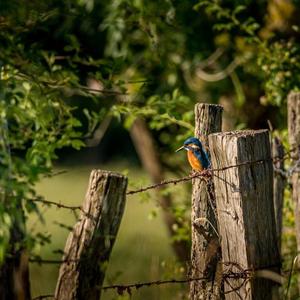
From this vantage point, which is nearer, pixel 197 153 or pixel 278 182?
pixel 197 153

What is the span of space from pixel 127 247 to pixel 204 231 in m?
7.60

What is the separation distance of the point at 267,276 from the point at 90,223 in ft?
2.57

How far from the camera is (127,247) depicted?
1156 cm

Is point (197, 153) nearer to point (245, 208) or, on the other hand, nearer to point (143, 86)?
point (245, 208)

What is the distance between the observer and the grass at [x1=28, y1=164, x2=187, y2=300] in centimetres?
655

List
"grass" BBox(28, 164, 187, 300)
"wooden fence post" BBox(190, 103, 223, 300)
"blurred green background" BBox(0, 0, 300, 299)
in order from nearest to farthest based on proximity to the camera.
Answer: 1. "wooden fence post" BBox(190, 103, 223, 300)
2. "blurred green background" BBox(0, 0, 300, 299)
3. "grass" BBox(28, 164, 187, 300)

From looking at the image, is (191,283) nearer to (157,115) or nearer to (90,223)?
(90,223)

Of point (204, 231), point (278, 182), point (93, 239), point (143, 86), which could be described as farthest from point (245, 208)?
point (278, 182)

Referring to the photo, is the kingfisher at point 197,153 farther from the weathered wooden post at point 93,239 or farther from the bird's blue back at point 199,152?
the weathered wooden post at point 93,239

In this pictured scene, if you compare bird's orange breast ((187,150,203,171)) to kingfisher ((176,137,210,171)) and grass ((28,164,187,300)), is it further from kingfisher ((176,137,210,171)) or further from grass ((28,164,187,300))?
grass ((28,164,187,300))

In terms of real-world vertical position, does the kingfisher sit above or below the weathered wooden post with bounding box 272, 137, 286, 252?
below

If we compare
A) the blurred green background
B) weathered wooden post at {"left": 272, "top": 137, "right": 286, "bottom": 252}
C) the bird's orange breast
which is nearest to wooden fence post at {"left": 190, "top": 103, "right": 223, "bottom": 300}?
the bird's orange breast

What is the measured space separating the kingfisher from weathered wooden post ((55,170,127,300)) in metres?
0.37

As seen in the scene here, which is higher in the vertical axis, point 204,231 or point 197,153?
point 197,153
